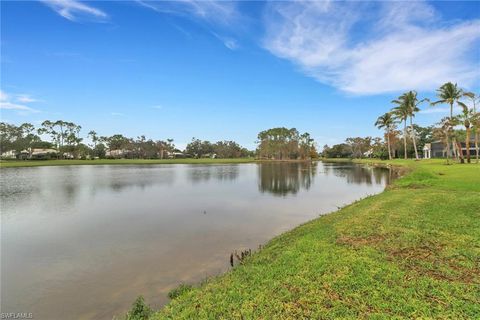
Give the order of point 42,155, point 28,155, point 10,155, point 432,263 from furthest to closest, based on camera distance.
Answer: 1. point 10,155
2. point 28,155
3. point 42,155
4. point 432,263

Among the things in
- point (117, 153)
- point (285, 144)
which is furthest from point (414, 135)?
point (117, 153)

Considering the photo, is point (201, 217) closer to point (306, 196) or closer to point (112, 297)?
point (112, 297)

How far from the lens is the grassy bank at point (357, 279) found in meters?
4.30

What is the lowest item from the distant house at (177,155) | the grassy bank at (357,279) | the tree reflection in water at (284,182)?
the tree reflection in water at (284,182)

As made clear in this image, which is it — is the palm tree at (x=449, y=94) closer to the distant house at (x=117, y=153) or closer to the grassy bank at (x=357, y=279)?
the grassy bank at (x=357, y=279)

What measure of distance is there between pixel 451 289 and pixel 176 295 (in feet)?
17.0

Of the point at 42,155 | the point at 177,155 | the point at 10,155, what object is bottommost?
the point at 177,155

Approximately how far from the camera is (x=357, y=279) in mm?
5188

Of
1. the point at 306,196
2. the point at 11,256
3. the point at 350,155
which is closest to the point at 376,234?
the point at 11,256

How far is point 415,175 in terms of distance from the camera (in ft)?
75.0

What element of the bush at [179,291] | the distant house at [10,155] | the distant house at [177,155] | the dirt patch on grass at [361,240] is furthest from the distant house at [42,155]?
the dirt patch on grass at [361,240]

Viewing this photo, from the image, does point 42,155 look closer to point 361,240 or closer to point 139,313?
point 139,313

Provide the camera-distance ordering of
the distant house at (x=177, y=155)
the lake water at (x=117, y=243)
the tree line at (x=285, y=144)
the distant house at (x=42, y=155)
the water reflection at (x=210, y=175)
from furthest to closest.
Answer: the distant house at (x=177, y=155), the tree line at (x=285, y=144), the distant house at (x=42, y=155), the water reflection at (x=210, y=175), the lake water at (x=117, y=243)

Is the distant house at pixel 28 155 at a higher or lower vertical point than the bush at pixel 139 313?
higher
